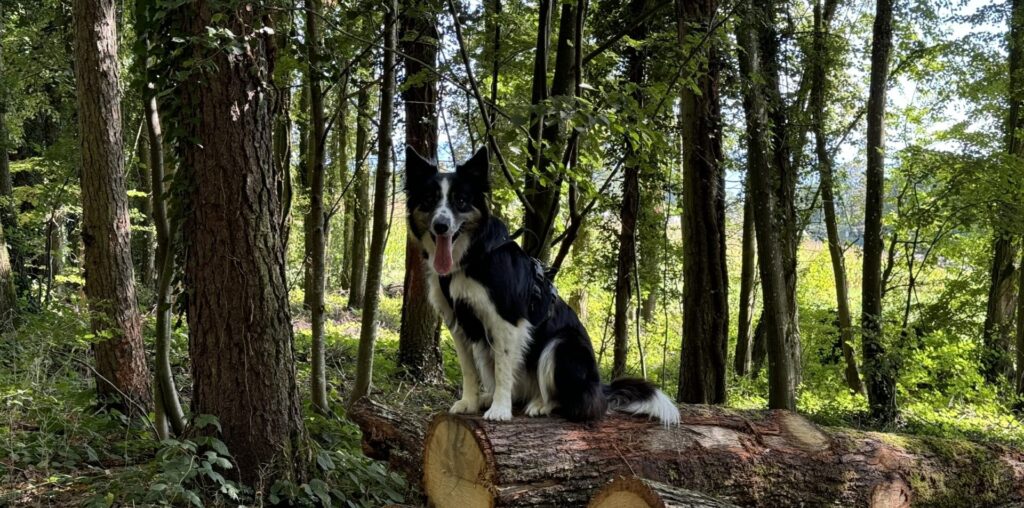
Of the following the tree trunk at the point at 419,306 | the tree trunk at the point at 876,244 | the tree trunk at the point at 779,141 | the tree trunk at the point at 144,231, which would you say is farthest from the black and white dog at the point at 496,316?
the tree trunk at the point at 144,231

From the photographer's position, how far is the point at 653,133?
4906 mm

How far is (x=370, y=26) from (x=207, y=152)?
7.84ft

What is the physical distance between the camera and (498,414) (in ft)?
12.8

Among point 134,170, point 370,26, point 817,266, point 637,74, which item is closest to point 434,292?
point 370,26

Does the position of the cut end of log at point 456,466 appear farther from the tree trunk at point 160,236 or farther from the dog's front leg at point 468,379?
the tree trunk at point 160,236

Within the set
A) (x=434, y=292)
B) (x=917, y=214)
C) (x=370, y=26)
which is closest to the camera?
(x=434, y=292)

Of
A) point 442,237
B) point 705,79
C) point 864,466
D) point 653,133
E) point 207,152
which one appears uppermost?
point 705,79

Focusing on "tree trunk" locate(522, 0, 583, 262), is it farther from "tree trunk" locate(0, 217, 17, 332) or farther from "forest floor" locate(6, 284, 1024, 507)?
"tree trunk" locate(0, 217, 17, 332)

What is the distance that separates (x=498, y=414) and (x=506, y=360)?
336 millimetres

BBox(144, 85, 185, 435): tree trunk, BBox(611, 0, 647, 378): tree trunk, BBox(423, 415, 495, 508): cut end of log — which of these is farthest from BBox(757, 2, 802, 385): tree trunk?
BBox(144, 85, 185, 435): tree trunk

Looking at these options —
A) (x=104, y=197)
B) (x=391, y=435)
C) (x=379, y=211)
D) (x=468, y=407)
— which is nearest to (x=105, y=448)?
(x=391, y=435)

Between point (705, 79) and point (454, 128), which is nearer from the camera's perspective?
point (705, 79)

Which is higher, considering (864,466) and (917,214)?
(917,214)

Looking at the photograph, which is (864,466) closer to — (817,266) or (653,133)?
(653,133)
